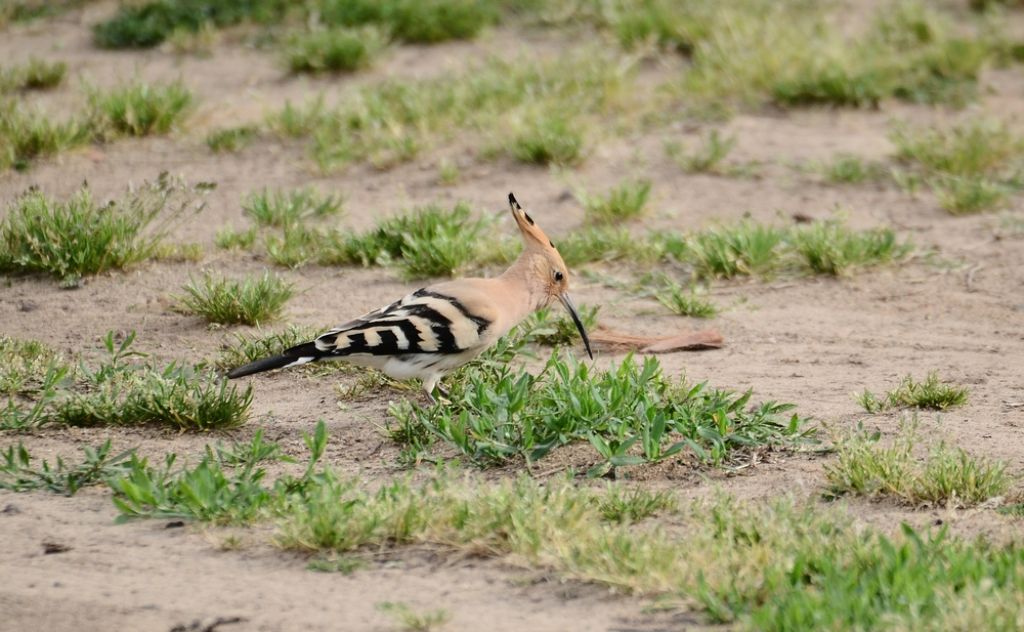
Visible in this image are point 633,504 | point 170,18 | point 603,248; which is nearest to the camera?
point 633,504

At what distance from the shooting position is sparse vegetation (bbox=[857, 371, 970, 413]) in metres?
5.52

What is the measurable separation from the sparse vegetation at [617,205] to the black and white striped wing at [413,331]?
99.7 inches

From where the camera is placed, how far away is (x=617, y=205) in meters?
7.92

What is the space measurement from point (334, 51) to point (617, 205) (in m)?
3.12

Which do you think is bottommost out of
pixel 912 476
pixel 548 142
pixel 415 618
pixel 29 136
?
pixel 912 476

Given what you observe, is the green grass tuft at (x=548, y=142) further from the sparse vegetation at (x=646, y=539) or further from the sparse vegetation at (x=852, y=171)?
the sparse vegetation at (x=646, y=539)

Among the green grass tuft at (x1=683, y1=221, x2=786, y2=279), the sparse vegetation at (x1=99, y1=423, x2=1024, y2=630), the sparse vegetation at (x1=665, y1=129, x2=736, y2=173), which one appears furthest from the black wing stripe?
the sparse vegetation at (x1=665, y1=129, x2=736, y2=173)

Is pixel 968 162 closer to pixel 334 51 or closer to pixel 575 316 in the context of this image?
pixel 575 316

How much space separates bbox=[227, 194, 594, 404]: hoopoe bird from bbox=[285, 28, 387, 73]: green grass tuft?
4637 mm

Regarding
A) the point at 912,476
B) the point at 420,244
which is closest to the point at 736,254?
the point at 420,244

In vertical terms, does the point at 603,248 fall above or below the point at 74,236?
below

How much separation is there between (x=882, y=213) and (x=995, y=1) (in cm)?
433

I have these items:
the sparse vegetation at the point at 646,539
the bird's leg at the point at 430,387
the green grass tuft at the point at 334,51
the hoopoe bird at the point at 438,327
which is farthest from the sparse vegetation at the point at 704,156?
the sparse vegetation at the point at 646,539

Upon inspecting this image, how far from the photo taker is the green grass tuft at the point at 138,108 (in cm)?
881
